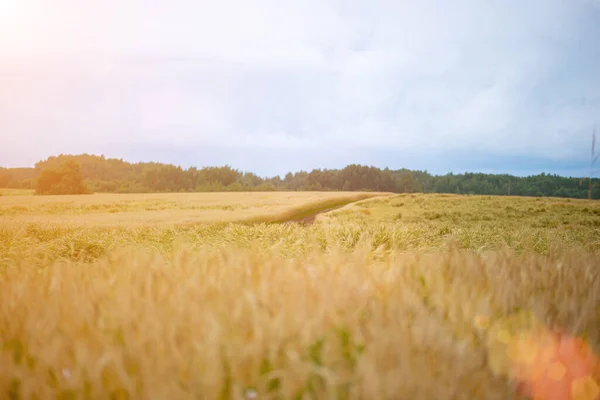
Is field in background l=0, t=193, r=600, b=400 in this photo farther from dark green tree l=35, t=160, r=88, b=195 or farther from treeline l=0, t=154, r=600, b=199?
dark green tree l=35, t=160, r=88, b=195

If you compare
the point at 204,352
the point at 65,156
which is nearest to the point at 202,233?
the point at 204,352

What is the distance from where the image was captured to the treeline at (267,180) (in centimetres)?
3105

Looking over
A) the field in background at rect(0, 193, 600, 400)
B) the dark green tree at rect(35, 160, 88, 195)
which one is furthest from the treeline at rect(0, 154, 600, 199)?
the field in background at rect(0, 193, 600, 400)

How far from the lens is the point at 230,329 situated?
1.96 m

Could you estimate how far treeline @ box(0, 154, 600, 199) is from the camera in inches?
1222

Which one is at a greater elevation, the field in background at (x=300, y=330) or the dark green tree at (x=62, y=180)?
the dark green tree at (x=62, y=180)

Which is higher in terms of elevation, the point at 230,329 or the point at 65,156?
the point at 65,156

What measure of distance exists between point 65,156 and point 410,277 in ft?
101

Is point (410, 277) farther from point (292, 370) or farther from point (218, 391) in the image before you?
point (218, 391)

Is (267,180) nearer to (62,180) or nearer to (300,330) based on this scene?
(62,180)

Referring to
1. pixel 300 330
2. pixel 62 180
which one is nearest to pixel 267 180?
pixel 62 180

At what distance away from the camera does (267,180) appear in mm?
67500

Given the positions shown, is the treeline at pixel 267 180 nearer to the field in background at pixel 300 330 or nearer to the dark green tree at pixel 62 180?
the dark green tree at pixel 62 180

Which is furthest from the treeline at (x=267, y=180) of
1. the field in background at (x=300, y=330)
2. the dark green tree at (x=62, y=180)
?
the field in background at (x=300, y=330)
